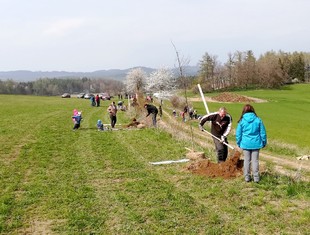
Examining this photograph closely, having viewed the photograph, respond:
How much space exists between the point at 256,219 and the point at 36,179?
6476mm

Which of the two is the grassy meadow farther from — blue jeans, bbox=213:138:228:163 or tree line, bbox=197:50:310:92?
tree line, bbox=197:50:310:92

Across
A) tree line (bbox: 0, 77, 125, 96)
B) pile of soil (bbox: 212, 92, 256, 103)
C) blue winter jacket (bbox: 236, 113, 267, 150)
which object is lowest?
pile of soil (bbox: 212, 92, 256, 103)

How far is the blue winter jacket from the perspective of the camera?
9.08m

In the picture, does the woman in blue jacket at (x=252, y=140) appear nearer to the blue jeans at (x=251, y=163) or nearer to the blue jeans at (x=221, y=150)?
the blue jeans at (x=251, y=163)

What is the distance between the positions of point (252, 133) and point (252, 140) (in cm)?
17

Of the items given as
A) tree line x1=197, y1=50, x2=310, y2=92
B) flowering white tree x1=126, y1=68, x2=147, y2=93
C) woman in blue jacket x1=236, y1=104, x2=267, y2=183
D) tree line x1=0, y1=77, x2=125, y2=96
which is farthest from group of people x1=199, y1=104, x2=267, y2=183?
tree line x1=0, y1=77, x2=125, y2=96

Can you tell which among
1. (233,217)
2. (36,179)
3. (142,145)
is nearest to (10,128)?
(142,145)

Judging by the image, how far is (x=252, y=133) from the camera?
9.13m

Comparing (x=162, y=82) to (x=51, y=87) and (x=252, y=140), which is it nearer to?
(x=51, y=87)

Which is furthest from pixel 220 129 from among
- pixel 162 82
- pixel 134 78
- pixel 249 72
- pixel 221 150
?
pixel 249 72

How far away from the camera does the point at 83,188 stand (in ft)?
31.9

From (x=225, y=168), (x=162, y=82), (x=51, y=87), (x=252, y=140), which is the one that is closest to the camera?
(x=252, y=140)

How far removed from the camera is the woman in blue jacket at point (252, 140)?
9.09 metres

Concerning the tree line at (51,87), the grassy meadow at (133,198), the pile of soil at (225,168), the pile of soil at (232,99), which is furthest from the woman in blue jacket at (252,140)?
the tree line at (51,87)
